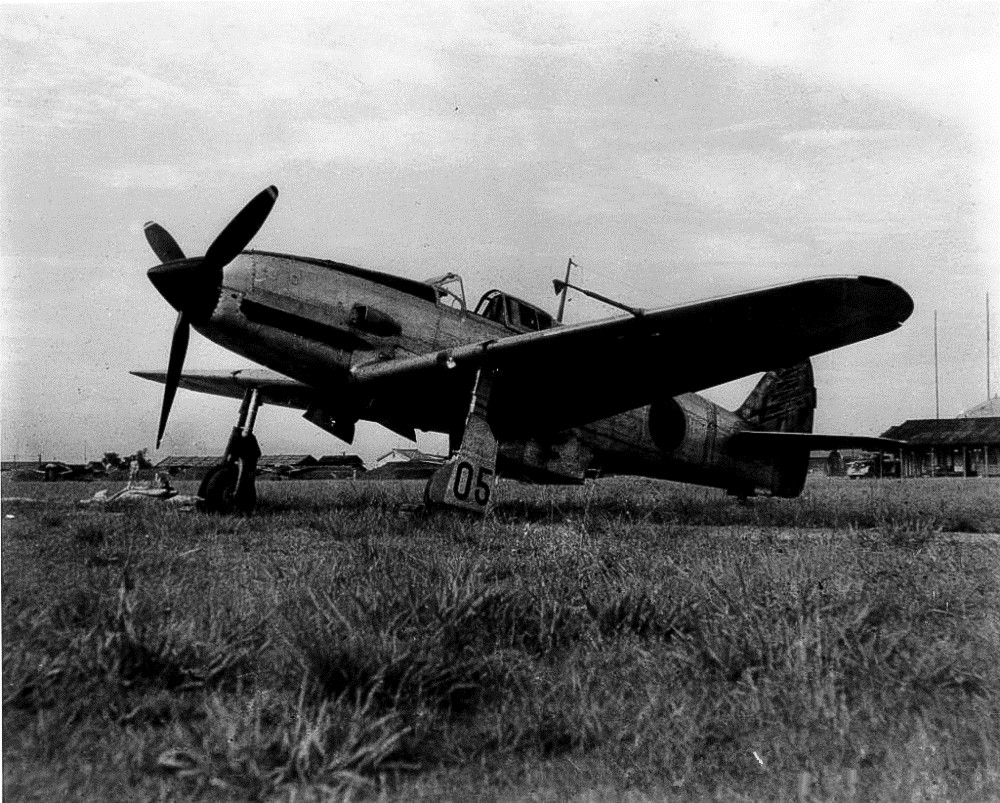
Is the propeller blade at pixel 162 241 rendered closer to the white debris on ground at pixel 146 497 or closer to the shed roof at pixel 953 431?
the white debris on ground at pixel 146 497

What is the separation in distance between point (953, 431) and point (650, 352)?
2092 inches

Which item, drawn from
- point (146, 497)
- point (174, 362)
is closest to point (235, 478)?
point (174, 362)

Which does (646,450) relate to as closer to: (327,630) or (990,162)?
(990,162)

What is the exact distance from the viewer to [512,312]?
35.1ft

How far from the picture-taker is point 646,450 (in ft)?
39.0

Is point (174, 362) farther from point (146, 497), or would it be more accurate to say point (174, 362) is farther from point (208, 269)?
point (146, 497)

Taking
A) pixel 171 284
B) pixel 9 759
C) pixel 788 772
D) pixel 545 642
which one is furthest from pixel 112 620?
pixel 171 284

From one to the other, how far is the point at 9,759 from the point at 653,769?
1.70 m

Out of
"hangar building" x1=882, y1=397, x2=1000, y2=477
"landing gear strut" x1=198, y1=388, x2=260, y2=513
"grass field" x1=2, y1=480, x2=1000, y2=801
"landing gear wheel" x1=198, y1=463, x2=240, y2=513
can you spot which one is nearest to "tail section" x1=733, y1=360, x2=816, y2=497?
"landing gear strut" x1=198, y1=388, x2=260, y2=513

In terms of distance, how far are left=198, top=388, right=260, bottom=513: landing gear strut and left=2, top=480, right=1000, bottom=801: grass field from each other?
4.81 m

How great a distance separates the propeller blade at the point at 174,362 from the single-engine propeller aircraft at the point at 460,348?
2cm

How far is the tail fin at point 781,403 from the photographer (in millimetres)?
13992

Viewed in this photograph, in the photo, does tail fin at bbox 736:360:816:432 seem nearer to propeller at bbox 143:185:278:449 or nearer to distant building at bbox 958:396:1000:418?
propeller at bbox 143:185:278:449

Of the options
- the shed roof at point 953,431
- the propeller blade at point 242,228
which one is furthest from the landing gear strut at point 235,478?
the shed roof at point 953,431
